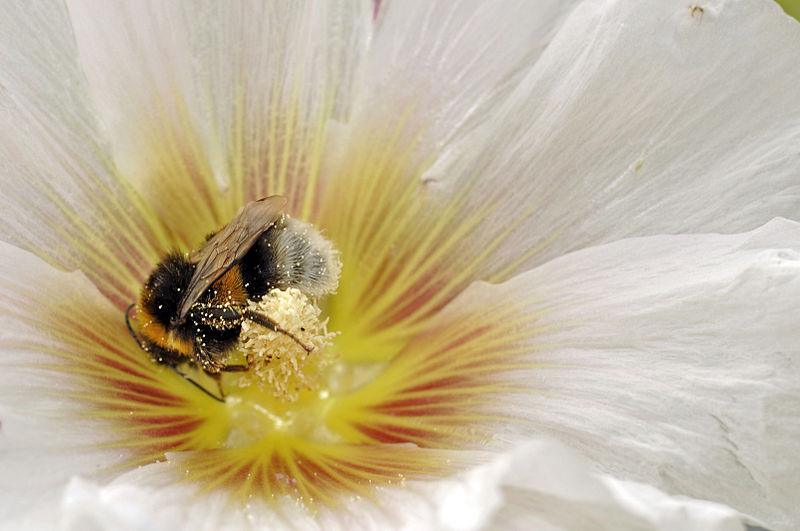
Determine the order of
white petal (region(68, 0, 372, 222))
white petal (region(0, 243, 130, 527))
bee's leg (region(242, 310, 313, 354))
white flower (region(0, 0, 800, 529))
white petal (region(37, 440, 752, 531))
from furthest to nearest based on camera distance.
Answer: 1. white petal (region(68, 0, 372, 222))
2. bee's leg (region(242, 310, 313, 354))
3. white flower (region(0, 0, 800, 529))
4. white petal (region(0, 243, 130, 527))
5. white petal (region(37, 440, 752, 531))

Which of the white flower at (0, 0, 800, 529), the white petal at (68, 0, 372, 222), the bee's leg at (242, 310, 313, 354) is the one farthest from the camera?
the white petal at (68, 0, 372, 222)

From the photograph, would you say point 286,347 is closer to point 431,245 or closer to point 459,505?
point 431,245

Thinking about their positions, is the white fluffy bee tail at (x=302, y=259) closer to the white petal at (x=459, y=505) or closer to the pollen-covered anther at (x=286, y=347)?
the pollen-covered anther at (x=286, y=347)

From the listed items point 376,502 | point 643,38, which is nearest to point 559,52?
point 643,38

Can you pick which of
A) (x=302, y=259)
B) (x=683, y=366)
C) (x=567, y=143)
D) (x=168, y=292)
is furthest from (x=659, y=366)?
(x=168, y=292)

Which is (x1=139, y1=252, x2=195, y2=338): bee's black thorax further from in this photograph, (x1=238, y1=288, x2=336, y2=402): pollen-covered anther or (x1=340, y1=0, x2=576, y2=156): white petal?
(x1=340, y1=0, x2=576, y2=156): white petal

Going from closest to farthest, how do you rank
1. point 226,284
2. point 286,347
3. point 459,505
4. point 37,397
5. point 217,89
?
point 459,505 → point 37,397 → point 226,284 → point 286,347 → point 217,89

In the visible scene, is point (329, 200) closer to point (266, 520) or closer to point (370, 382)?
point (370, 382)

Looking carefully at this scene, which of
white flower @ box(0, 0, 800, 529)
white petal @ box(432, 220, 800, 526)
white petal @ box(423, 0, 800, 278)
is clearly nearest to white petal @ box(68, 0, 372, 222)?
white flower @ box(0, 0, 800, 529)
